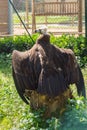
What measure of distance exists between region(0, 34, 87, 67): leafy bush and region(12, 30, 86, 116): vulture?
149 inches

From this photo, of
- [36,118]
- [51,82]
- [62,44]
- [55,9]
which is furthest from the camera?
[55,9]

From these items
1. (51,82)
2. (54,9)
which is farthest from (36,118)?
(54,9)

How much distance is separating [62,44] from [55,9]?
3.41 metres

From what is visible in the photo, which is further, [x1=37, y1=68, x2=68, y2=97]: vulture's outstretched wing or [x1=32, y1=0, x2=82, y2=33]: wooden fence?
[x1=32, y1=0, x2=82, y2=33]: wooden fence

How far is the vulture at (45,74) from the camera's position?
454 cm

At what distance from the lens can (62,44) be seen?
9.05 m

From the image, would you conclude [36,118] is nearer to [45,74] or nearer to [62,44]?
[45,74]

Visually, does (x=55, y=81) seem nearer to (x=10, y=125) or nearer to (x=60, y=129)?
(x=60, y=129)

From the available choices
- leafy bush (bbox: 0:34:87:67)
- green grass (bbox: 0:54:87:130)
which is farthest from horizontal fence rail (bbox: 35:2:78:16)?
green grass (bbox: 0:54:87:130)

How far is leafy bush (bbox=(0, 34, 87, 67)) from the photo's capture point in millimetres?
8883

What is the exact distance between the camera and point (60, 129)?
175 inches

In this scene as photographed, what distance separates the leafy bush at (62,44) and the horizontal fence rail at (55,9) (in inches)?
93.0

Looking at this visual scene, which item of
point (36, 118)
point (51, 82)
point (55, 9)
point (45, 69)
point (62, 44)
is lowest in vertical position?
point (36, 118)

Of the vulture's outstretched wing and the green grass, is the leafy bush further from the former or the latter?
the vulture's outstretched wing
